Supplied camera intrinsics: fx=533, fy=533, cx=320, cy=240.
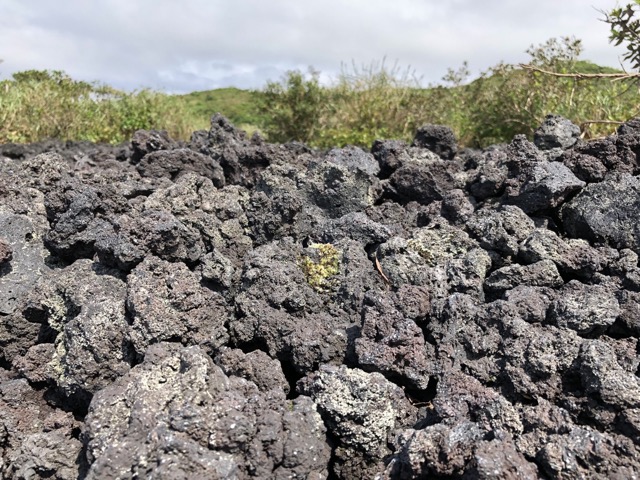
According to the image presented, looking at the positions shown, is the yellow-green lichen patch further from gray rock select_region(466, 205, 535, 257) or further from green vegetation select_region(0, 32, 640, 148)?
green vegetation select_region(0, 32, 640, 148)

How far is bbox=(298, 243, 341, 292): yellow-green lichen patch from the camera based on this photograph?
2676mm

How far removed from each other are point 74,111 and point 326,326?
404 inches

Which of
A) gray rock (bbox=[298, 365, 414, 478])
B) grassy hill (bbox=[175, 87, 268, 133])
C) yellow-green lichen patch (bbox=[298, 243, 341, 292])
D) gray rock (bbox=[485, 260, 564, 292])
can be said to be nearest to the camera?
gray rock (bbox=[298, 365, 414, 478])

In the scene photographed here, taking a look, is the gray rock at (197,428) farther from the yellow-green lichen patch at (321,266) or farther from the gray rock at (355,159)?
the gray rock at (355,159)

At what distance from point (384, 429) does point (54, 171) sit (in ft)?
9.51

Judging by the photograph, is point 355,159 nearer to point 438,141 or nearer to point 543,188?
point 438,141

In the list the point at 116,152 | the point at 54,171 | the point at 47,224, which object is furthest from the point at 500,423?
the point at 116,152

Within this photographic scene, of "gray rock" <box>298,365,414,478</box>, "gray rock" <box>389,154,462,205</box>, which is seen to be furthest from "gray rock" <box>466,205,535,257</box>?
"gray rock" <box>298,365,414,478</box>

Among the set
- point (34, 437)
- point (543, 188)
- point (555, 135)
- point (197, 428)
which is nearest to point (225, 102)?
point (555, 135)

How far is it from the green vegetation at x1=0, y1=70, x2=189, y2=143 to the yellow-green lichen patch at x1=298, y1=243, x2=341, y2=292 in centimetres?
836

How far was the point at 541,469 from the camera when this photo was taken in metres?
1.73

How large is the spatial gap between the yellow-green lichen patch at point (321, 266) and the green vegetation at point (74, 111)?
8.36 meters

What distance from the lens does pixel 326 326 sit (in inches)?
95.0

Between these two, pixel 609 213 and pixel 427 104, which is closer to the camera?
pixel 609 213
